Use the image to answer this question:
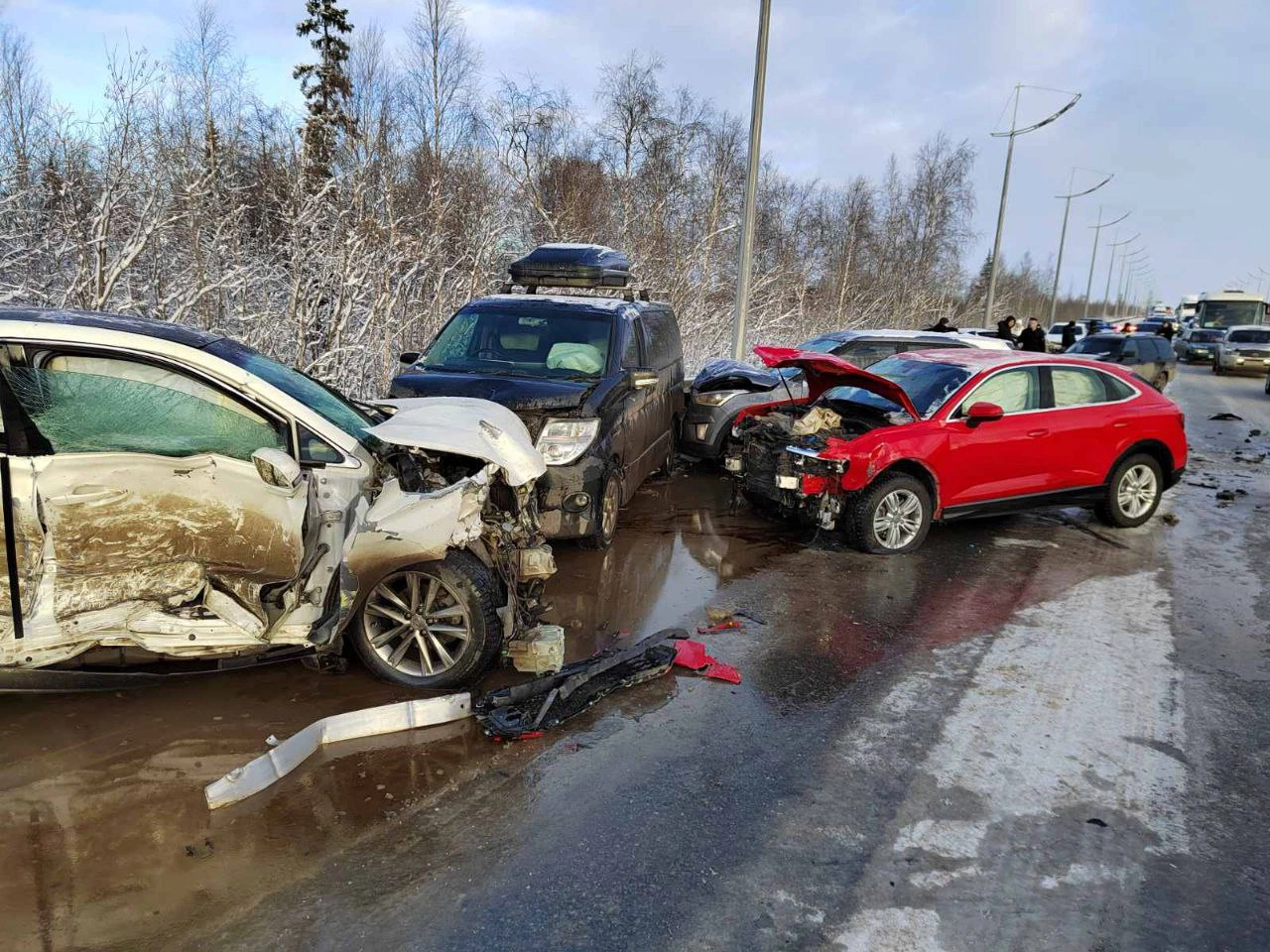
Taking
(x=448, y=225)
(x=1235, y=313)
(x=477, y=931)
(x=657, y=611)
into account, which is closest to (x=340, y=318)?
(x=448, y=225)

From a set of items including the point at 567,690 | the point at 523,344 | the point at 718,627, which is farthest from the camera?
the point at 523,344

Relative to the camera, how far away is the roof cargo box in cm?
960

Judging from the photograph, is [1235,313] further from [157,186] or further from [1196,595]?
[157,186]

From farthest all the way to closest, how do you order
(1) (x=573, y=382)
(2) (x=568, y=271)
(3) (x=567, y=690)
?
(2) (x=568, y=271), (1) (x=573, y=382), (3) (x=567, y=690)

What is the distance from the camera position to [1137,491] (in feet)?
26.9

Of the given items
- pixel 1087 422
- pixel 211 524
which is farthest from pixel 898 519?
pixel 211 524

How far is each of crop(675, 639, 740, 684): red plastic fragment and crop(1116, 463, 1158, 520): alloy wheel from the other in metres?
5.54

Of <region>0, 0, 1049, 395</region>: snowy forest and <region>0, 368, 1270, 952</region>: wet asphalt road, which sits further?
<region>0, 0, 1049, 395</region>: snowy forest

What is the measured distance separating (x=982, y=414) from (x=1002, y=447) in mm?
478

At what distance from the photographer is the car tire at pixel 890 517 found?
705 centimetres

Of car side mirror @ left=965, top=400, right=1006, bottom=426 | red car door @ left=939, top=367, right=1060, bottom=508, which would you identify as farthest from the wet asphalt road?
car side mirror @ left=965, top=400, right=1006, bottom=426

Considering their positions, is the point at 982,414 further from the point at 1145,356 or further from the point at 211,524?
the point at 1145,356

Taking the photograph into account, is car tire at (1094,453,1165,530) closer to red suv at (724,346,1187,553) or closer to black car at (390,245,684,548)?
red suv at (724,346,1187,553)

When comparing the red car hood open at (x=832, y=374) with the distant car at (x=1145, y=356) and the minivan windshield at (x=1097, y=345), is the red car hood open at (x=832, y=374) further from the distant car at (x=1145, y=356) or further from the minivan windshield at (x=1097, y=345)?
the minivan windshield at (x=1097, y=345)
